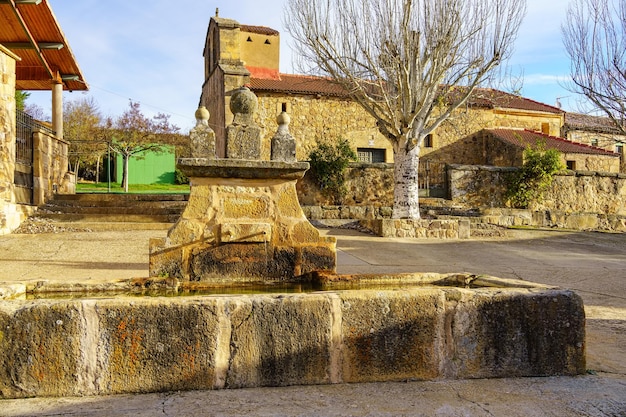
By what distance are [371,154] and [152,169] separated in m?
13.8

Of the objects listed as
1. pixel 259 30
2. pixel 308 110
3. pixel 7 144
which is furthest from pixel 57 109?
pixel 259 30

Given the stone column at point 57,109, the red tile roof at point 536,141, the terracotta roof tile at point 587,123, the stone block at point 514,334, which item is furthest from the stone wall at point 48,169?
the terracotta roof tile at point 587,123

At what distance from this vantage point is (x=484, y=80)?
1252cm

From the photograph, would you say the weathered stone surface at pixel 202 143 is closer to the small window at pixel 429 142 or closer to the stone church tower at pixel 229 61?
the stone church tower at pixel 229 61

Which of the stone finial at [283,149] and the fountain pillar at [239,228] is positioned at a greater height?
the stone finial at [283,149]

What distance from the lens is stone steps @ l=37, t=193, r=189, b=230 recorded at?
10109 millimetres

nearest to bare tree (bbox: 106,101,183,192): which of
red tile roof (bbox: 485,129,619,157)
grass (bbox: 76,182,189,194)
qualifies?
grass (bbox: 76,182,189,194)

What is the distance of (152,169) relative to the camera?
2872 cm

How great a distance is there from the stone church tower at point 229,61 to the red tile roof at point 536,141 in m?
11.1

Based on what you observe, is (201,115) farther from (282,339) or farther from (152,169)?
(152,169)

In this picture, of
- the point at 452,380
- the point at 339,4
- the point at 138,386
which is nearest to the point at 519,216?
the point at 339,4

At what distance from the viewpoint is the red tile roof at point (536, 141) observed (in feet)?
69.4

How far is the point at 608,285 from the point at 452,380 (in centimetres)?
436

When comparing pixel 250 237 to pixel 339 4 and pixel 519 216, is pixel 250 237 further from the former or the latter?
pixel 519 216
